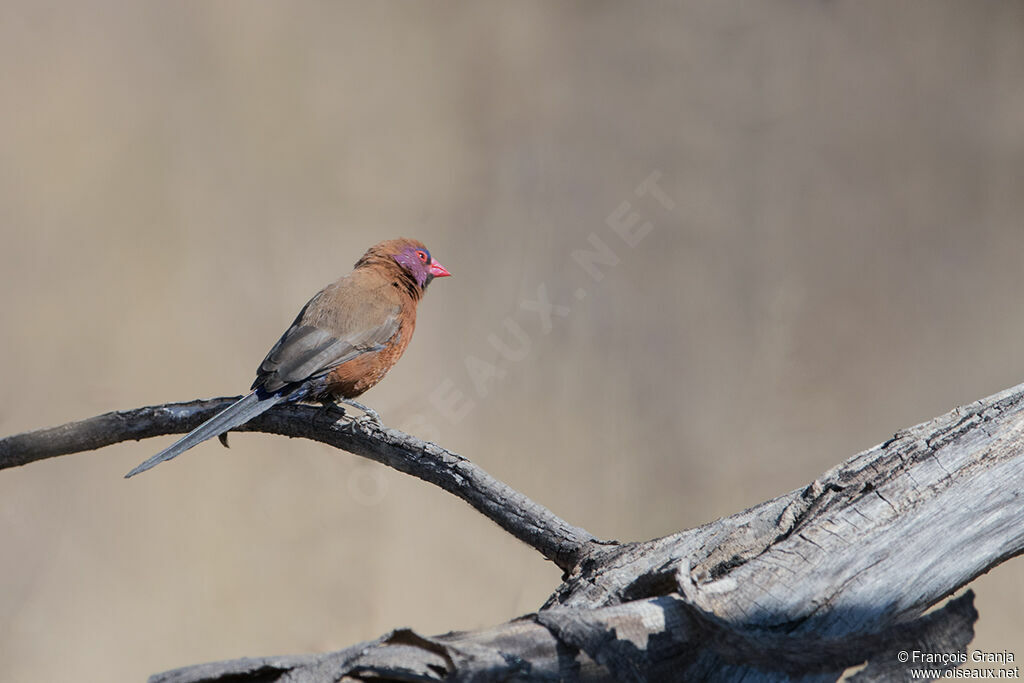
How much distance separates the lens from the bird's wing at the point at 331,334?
2.82 metres

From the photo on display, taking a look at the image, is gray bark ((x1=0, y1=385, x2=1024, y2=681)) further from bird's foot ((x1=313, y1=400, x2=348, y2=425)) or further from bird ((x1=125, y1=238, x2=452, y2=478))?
bird ((x1=125, y1=238, x2=452, y2=478))

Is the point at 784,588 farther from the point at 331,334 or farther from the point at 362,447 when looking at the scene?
the point at 331,334

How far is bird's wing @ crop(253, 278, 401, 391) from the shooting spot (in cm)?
282

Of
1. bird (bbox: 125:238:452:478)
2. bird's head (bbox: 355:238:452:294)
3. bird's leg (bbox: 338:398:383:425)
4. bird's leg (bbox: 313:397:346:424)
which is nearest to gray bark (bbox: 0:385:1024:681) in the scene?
bird's leg (bbox: 338:398:383:425)

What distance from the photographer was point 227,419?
2652 millimetres

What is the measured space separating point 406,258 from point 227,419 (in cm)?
113

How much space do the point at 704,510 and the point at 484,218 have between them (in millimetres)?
2161

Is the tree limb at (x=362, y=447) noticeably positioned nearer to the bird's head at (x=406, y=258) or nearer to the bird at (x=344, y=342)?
the bird at (x=344, y=342)

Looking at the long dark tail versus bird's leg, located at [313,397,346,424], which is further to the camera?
bird's leg, located at [313,397,346,424]

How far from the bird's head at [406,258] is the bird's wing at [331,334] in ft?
0.82

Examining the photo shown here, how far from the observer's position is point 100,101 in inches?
178

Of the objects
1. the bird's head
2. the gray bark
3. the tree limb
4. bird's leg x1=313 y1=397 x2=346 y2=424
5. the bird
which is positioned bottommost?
the gray bark

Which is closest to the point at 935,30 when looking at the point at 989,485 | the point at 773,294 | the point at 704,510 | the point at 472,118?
the point at 773,294

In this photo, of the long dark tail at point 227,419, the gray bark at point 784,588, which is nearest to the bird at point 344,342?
the long dark tail at point 227,419
